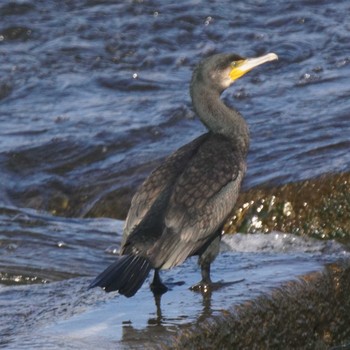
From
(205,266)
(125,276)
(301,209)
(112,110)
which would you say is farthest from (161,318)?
(112,110)

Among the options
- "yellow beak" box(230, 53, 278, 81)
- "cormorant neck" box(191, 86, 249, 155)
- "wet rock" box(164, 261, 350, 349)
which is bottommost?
"wet rock" box(164, 261, 350, 349)

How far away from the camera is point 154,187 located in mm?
6582

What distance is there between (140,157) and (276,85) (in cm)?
204

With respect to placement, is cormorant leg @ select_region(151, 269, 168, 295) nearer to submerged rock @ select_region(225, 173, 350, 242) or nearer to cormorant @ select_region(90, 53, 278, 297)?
cormorant @ select_region(90, 53, 278, 297)

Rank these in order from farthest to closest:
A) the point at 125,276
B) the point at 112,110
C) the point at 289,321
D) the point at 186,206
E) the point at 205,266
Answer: the point at 112,110
the point at 205,266
the point at 186,206
the point at 289,321
the point at 125,276

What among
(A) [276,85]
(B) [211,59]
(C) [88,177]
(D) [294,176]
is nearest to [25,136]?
(C) [88,177]

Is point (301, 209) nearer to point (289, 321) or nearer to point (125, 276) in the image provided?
point (289, 321)

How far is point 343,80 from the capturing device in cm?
1165

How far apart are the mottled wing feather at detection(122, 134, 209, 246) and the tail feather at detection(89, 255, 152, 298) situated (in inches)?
10.1

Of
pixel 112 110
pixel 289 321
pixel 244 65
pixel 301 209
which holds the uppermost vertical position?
pixel 244 65

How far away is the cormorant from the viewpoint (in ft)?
20.2

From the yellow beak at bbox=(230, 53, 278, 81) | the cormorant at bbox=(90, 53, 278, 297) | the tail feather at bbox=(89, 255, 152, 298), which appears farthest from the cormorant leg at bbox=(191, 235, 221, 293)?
the yellow beak at bbox=(230, 53, 278, 81)

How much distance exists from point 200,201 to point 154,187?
0.76 ft

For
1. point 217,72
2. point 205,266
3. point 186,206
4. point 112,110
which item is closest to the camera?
point 186,206
